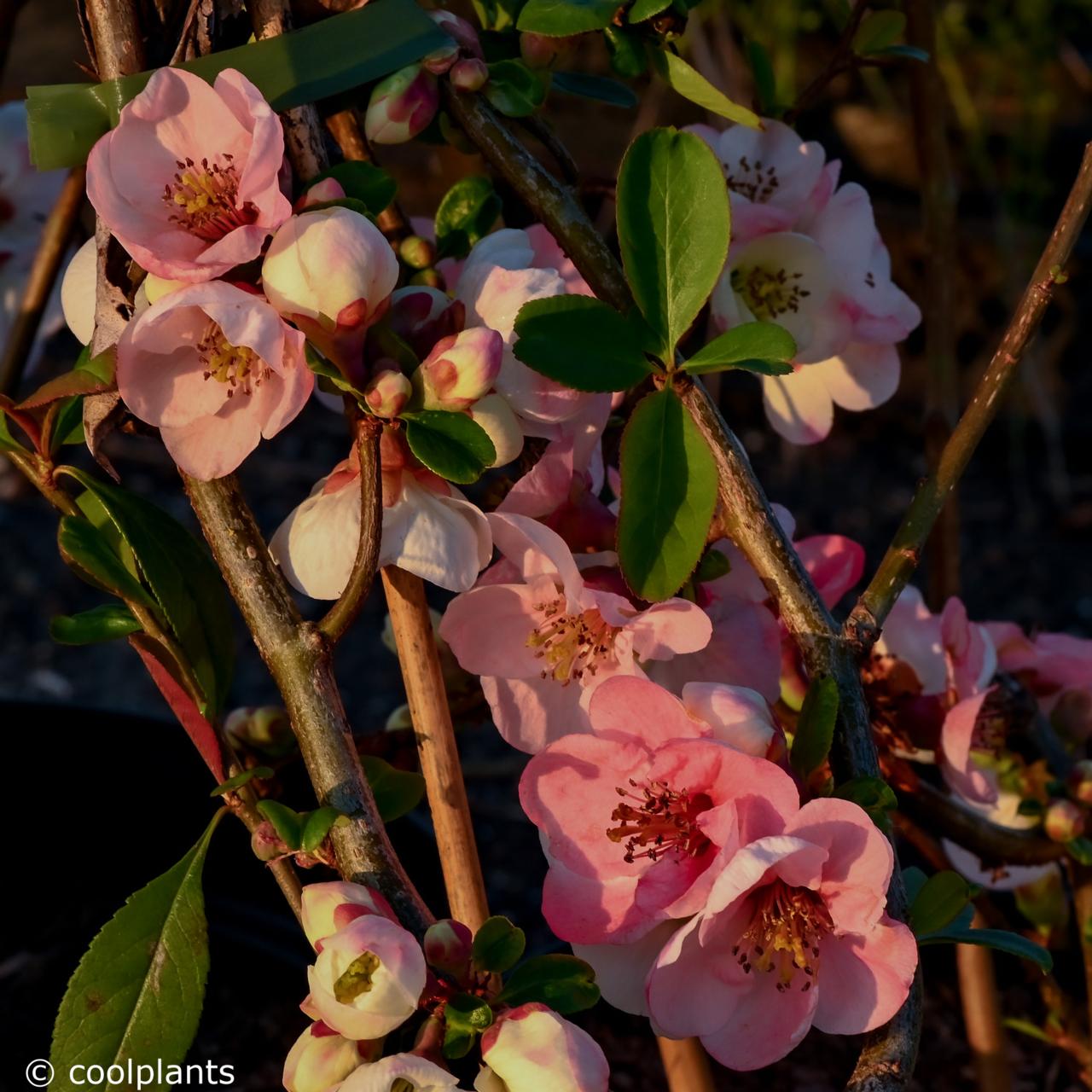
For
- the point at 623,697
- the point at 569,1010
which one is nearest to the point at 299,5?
the point at 623,697

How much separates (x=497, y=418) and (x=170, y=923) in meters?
0.25

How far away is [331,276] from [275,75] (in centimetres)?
12

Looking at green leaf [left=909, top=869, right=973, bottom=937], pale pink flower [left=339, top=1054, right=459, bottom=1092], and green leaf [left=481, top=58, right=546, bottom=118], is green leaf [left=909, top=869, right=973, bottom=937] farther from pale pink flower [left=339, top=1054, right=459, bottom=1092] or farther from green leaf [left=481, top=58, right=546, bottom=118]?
green leaf [left=481, top=58, right=546, bottom=118]

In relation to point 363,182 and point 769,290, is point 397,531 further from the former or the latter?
point 769,290

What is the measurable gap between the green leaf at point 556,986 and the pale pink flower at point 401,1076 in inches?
2.0

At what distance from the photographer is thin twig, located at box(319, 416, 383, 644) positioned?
0.51m

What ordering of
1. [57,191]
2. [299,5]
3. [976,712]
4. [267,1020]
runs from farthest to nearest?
1. [267,1020]
2. [57,191]
3. [976,712]
4. [299,5]

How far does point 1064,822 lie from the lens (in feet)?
2.51

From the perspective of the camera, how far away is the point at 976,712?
0.74 m

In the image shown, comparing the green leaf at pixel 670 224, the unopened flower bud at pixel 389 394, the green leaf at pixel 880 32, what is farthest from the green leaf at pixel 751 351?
the green leaf at pixel 880 32

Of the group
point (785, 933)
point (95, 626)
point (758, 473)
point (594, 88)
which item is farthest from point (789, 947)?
point (758, 473)

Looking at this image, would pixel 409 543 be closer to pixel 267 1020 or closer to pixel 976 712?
pixel 976 712

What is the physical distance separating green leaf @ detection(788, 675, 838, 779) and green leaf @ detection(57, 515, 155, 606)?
291 mm

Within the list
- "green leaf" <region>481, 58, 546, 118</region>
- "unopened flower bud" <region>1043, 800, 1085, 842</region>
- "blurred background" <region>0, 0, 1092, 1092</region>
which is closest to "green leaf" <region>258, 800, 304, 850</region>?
"blurred background" <region>0, 0, 1092, 1092</region>
